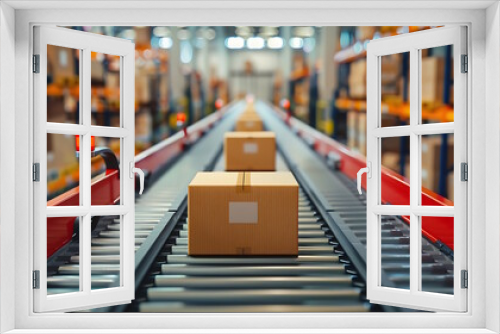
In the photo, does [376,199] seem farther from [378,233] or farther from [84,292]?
[84,292]

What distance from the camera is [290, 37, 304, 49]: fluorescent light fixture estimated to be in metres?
17.8

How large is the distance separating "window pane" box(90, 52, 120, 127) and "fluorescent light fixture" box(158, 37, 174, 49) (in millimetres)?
4570

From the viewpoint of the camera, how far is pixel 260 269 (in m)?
3.83

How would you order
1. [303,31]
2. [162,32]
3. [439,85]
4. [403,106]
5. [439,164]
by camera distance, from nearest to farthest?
[439,85] → [439,164] → [403,106] → [162,32] → [303,31]

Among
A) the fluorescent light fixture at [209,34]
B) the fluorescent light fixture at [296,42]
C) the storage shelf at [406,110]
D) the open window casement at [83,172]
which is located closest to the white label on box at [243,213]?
the open window casement at [83,172]

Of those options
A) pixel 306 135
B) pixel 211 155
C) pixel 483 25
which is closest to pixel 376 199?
pixel 483 25

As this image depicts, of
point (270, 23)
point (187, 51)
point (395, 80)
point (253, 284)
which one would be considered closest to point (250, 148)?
point (395, 80)

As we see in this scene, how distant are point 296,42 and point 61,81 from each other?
43.5 ft

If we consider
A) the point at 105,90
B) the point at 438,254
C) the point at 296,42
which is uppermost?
the point at 296,42

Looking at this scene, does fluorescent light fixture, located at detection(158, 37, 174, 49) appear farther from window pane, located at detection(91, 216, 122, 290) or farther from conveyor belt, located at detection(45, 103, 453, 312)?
window pane, located at detection(91, 216, 122, 290)

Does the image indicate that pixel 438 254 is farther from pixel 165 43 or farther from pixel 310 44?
pixel 310 44

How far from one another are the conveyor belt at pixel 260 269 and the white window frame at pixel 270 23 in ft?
→ 0.90

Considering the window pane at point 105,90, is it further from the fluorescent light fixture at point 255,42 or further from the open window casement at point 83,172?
the fluorescent light fixture at point 255,42

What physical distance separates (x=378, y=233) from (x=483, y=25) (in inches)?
48.3
